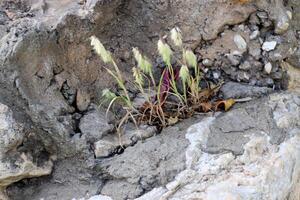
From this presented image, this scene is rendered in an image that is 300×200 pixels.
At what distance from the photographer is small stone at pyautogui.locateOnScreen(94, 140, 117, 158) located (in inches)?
66.8

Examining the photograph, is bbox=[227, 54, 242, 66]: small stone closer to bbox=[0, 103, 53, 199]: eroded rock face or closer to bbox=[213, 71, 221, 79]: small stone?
bbox=[213, 71, 221, 79]: small stone

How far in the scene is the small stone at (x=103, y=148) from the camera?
1.70 m

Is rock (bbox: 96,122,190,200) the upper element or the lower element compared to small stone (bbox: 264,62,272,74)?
lower

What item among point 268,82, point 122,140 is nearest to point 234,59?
point 268,82

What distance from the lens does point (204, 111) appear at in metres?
1.82

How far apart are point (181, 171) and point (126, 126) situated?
299 millimetres

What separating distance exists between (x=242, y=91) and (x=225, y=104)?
94 mm

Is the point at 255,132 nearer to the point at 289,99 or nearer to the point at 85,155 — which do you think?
the point at 289,99

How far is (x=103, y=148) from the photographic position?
1.70 meters

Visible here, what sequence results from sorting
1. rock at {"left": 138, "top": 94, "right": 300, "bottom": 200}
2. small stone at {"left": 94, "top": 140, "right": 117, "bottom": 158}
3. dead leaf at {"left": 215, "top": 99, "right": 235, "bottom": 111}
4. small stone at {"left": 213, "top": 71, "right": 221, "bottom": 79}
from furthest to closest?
small stone at {"left": 213, "top": 71, "right": 221, "bottom": 79}
dead leaf at {"left": 215, "top": 99, "right": 235, "bottom": 111}
small stone at {"left": 94, "top": 140, "right": 117, "bottom": 158}
rock at {"left": 138, "top": 94, "right": 300, "bottom": 200}

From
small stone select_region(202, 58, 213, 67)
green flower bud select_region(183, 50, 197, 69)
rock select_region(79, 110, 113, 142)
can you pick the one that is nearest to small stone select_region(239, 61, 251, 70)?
small stone select_region(202, 58, 213, 67)

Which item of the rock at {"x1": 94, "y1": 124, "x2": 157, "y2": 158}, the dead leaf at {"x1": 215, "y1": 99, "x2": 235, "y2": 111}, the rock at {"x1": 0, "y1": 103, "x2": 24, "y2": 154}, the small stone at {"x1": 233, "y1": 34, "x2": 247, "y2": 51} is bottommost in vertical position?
the dead leaf at {"x1": 215, "y1": 99, "x2": 235, "y2": 111}

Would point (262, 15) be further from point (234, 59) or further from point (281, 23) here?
point (234, 59)

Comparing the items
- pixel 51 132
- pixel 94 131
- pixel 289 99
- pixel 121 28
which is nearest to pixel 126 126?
pixel 94 131
